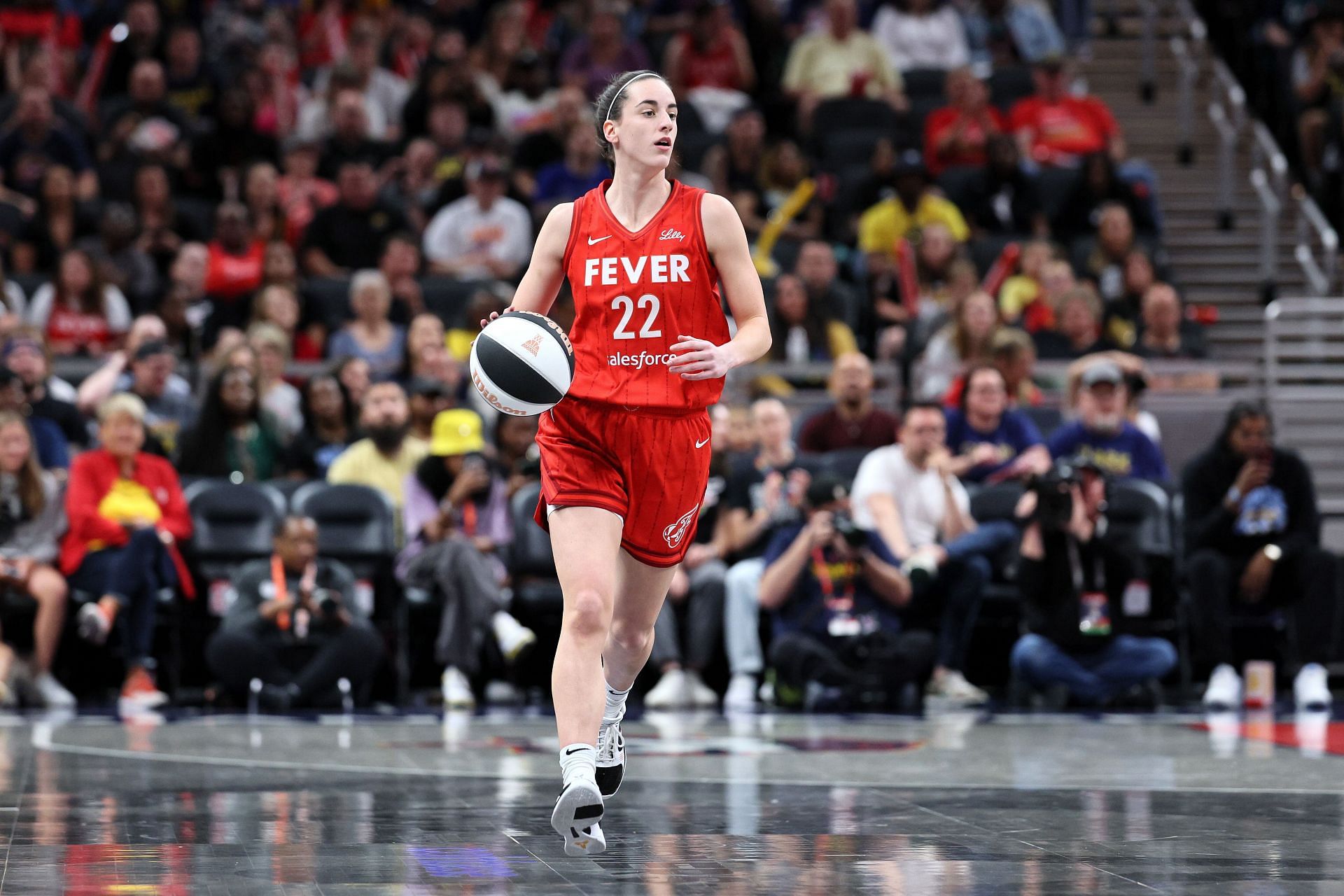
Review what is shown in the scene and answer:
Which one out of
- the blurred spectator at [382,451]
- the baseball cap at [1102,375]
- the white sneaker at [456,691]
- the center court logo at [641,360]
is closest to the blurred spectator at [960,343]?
the baseball cap at [1102,375]

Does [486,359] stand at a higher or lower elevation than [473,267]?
lower

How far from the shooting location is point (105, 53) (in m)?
16.2

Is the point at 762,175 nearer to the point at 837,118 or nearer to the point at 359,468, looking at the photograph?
the point at 837,118

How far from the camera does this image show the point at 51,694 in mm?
10680

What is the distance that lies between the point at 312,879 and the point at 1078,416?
7.43 m

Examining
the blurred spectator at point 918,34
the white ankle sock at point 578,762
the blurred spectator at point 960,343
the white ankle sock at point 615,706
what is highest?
the blurred spectator at point 918,34

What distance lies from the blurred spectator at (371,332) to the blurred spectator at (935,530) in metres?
3.56

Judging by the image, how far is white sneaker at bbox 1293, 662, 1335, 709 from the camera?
10625 mm

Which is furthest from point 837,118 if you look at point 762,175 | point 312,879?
point 312,879

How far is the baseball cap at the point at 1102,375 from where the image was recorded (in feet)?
36.8

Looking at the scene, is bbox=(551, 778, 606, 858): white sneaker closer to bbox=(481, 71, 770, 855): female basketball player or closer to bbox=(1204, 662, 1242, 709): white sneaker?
bbox=(481, 71, 770, 855): female basketball player

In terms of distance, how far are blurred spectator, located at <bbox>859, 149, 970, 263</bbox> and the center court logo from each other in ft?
29.5

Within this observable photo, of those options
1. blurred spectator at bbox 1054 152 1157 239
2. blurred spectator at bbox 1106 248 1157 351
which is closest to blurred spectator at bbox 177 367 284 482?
blurred spectator at bbox 1106 248 1157 351

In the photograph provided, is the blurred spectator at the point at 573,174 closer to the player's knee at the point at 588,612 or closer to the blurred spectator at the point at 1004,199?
the blurred spectator at the point at 1004,199
